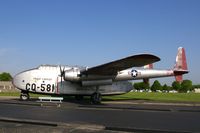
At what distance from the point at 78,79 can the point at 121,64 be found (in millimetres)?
4148

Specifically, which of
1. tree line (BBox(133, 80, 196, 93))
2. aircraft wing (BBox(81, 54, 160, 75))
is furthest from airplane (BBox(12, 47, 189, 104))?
tree line (BBox(133, 80, 196, 93))

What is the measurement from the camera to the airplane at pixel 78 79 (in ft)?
82.0

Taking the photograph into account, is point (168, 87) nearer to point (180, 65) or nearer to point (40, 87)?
point (180, 65)

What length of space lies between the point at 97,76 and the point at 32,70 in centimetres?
610

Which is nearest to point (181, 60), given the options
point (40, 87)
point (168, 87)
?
point (40, 87)

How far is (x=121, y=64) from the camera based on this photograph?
23.1 meters

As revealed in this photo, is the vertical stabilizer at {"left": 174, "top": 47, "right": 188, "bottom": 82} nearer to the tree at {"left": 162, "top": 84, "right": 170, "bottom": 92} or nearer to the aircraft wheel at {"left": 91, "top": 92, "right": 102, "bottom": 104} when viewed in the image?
the aircraft wheel at {"left": 91, "top": 92, "right": 102, "bottom": 104}

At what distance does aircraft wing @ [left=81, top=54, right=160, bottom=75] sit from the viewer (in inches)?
833

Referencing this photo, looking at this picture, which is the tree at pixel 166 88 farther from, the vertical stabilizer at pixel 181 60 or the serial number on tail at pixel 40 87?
the serial number on tail at pixel 40 87

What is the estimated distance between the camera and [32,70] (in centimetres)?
2677

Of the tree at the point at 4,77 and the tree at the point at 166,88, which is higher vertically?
the tree at the point at 4,77

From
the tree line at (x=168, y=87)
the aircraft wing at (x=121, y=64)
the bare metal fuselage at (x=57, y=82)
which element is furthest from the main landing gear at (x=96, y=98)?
the tree line at (x=168, y=87)

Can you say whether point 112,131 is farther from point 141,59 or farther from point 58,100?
point 58,100

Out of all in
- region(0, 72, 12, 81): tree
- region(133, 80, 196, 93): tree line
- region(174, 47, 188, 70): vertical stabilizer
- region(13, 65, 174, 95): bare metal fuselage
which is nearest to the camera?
region(13, 65, 174, 95): bare metal fuselage
